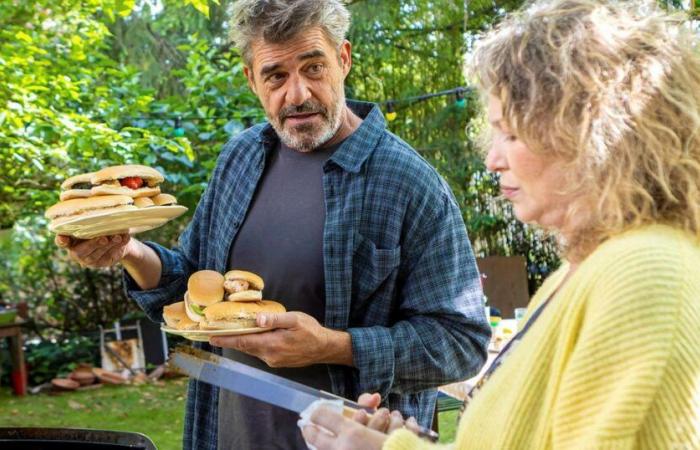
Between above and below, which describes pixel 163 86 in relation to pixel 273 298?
above

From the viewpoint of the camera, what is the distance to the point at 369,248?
7.80ft

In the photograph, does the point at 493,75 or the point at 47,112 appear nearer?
the point at 493,75

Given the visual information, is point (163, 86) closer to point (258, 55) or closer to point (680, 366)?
point (258, 55)

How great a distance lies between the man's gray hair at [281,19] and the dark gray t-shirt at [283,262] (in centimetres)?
36

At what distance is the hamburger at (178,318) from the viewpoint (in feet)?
7.50

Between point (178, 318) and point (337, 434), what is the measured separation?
96 centimetres

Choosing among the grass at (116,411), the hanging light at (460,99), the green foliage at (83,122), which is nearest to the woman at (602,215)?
the green foliage at (83,122)

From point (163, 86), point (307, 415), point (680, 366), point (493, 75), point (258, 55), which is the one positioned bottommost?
point (307, 415)

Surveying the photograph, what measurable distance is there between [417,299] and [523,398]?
1090 mm

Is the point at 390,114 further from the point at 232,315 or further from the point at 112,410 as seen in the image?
the point at 232,315

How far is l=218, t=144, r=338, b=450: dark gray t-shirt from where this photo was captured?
2.37 metres

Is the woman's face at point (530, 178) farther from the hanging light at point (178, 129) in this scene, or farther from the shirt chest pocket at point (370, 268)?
the hanging light at point (178, 129)

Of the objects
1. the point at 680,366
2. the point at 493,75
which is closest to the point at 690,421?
the point at 680,366

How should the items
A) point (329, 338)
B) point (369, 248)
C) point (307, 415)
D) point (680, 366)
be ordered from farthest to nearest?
point (369, 248), point (329, 338), point (307, 415), point (680, 366)
